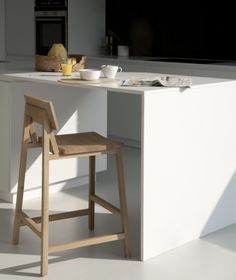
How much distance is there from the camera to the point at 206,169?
325cm

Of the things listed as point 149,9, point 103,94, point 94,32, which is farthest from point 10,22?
point 103,94

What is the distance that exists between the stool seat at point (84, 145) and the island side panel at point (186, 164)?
7.5 inches

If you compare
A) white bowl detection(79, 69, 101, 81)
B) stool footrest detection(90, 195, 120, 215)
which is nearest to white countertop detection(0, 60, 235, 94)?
white bowl detection(79, 69, 101, 81)

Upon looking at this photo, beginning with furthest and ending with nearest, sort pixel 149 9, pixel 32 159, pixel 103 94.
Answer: pixel 149 9 → pixel 103 94 → pixel 32 159

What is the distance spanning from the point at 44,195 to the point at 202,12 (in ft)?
11.8

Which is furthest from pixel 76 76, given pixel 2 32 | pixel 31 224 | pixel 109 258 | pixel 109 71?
pixel 2 32

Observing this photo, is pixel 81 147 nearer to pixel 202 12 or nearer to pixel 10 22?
pixel 202 12

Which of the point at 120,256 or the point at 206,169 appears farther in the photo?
the point at 206,169

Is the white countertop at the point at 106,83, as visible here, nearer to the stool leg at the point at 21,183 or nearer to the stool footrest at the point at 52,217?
the stool leg at the point at 21,183

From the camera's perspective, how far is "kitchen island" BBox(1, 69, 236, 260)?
114 inches

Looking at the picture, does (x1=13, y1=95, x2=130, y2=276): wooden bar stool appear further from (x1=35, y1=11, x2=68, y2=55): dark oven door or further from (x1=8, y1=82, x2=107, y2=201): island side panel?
(x1=35, y1=11, x2=68, y2=55): dark oven door

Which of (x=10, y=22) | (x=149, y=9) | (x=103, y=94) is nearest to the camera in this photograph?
(x=103, y=94)

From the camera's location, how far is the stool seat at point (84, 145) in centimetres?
286

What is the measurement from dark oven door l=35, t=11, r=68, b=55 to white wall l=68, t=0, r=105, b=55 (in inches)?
3.3
